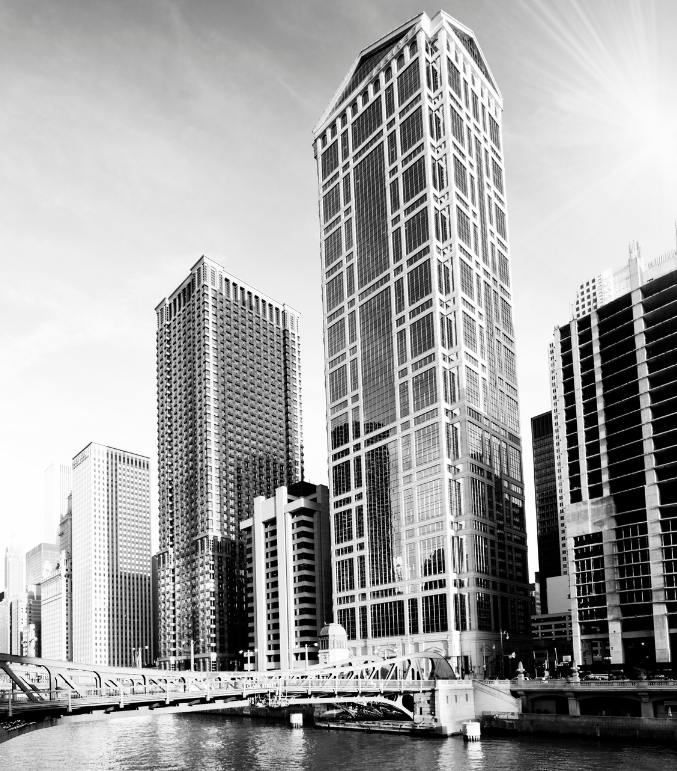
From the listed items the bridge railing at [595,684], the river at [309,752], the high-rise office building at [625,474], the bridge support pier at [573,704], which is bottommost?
the river at [309,752]

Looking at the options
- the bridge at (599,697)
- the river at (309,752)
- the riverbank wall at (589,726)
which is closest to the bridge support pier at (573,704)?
the bridge at (599,697)

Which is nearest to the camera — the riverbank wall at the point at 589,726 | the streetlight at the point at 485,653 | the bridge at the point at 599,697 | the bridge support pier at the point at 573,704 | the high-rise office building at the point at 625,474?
the riverbank wall at the point at 589,726

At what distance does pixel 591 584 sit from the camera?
172m

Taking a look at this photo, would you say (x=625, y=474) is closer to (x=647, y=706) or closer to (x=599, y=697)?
(x=599, y=697)

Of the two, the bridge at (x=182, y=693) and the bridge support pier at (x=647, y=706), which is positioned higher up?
the bridge at (x=182, y=693)

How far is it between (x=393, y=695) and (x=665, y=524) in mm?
55681

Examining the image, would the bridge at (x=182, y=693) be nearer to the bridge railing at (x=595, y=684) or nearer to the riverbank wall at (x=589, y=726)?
the bridge railing at (x=595, y=684)

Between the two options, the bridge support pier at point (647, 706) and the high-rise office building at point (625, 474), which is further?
the high-rise office building at point (625, 474)

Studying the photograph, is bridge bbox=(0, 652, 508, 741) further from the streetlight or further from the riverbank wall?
the streetlight

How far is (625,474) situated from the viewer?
17275 cm

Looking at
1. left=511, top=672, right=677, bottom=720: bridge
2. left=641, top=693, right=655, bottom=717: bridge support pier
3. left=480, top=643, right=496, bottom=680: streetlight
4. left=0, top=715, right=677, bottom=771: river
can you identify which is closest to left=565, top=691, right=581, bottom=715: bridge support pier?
left=511, top=672, right=677, bottom=720: bridge

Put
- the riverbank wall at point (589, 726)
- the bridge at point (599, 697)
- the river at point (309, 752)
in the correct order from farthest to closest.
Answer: the bridge at point (599, 697) → the riverbank wall at point (589, 726) → the river at point (309, 752)

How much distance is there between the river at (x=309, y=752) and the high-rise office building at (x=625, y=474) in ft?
141

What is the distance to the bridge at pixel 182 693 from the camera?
3489 inches
